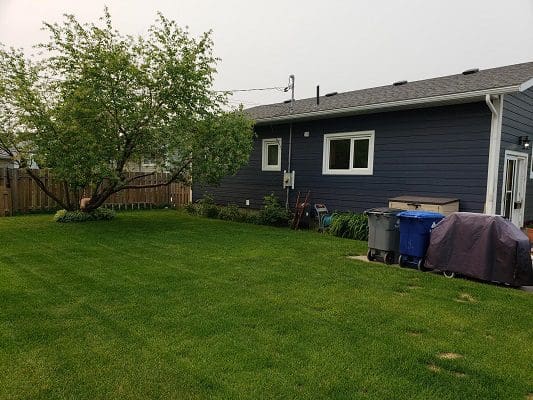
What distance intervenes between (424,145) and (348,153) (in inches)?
79.1

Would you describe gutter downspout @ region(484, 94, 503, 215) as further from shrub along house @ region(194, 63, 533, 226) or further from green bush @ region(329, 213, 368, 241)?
green bush @ region(329, 213, 368, 241)

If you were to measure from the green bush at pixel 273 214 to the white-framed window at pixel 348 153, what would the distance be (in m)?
1.59

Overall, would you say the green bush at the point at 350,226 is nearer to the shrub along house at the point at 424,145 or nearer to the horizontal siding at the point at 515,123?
the shrub along house at the point at 424,145

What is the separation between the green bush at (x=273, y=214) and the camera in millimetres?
10938

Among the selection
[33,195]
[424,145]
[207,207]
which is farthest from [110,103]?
[424,145]

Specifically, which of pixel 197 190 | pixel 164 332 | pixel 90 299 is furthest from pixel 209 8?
pixel 164 332

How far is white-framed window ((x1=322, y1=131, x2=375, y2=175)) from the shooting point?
31.1 feet

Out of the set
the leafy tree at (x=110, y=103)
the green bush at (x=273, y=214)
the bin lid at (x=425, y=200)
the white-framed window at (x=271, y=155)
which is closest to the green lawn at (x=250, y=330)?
the bin lid at (x=425, y=200)

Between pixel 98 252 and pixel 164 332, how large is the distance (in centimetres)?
383

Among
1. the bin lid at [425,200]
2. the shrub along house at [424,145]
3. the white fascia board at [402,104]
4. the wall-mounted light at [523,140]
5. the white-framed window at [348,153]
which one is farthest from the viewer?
the white-framed window at [348,153]

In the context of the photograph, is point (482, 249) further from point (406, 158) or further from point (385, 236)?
point (406, 158)

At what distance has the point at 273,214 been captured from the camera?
11.0 metres

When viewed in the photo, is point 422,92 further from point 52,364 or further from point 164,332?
point 52,364

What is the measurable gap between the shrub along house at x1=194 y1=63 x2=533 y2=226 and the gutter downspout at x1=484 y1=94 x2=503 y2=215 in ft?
0.05
